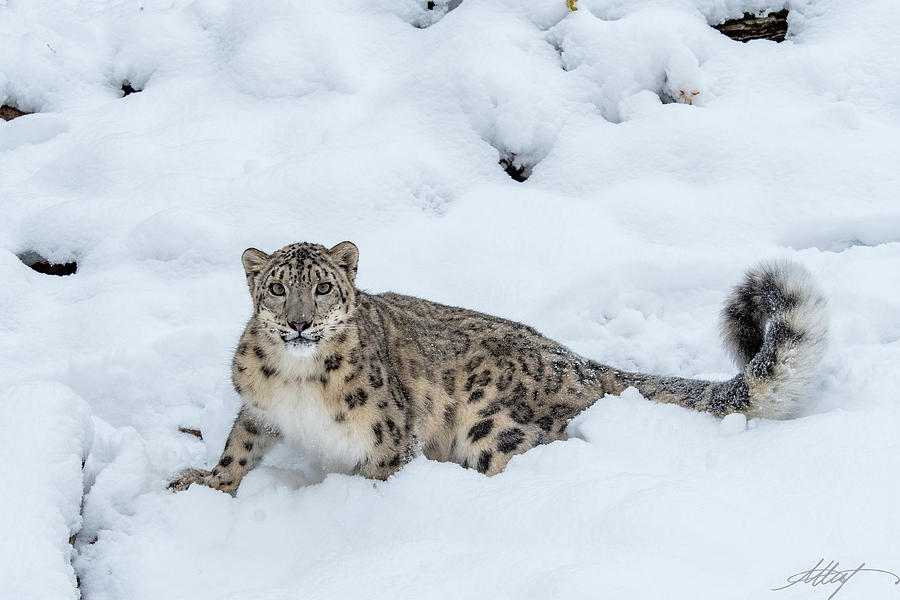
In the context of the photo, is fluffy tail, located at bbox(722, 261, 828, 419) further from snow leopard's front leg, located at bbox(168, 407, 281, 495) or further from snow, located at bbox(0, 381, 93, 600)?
snow, located at bbox(0, 381, 93, 600)

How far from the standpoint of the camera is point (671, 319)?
6.18 metres

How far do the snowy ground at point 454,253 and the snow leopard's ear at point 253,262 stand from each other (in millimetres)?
1060

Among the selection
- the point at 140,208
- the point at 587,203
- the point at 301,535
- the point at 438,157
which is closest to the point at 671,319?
the point at 587,203

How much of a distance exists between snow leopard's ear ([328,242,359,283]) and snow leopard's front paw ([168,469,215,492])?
134 cm

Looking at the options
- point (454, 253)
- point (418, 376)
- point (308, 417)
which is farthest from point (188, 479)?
point (454, 253)

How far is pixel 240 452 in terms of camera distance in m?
4.74

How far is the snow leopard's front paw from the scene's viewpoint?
179 inches

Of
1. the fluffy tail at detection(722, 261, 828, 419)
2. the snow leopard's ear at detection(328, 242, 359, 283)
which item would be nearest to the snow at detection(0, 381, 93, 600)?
the snow leopard's ear at detection(328, 242, 359, 283)

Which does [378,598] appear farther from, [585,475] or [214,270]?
[214,270]

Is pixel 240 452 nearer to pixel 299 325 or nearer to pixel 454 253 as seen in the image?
pixel 299 325

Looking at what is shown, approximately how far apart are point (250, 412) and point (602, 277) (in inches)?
116

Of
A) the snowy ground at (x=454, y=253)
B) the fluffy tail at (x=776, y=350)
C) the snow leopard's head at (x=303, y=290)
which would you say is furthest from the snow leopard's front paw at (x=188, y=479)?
the fluffy tail at (x=776, y=350)

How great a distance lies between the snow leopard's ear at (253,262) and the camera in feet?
15.3
